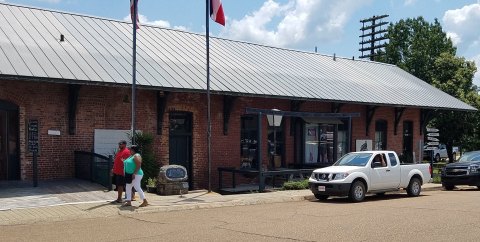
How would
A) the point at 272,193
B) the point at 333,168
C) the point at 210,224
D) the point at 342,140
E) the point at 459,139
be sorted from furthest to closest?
the point at 459,139 < the point at 342,140 < the point at 272,193 < the point at 333,168 < the point at 210,224

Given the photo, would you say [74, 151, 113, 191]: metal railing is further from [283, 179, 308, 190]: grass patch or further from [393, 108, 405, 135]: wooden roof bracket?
[393, 108, 405, 135]: wooden roof bracket

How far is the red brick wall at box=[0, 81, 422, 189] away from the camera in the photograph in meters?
17.2

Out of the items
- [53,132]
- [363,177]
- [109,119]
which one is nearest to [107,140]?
[109,119]

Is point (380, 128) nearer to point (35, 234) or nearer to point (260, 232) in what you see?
point (260, 232)

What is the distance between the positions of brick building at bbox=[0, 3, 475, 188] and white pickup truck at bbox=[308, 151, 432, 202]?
14.9ft

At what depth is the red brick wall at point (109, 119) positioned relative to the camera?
17188 mm

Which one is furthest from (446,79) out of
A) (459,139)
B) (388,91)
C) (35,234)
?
(35,234)

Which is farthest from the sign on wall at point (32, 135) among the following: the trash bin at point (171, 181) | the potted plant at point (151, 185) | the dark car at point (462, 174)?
the dark car at point (462, 174)

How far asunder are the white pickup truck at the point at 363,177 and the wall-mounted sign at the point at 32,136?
29.0 ft

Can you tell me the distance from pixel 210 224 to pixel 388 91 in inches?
777

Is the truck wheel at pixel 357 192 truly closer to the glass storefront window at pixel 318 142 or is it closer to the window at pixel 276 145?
the window at pixel 276 145

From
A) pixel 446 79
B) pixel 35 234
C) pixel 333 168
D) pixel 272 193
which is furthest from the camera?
pixel 446 79

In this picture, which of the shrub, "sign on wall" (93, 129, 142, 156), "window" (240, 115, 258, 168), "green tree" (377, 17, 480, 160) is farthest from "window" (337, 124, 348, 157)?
"sign on wall" (93, 129, 142, 156)

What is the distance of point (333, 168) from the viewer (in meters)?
16.9
